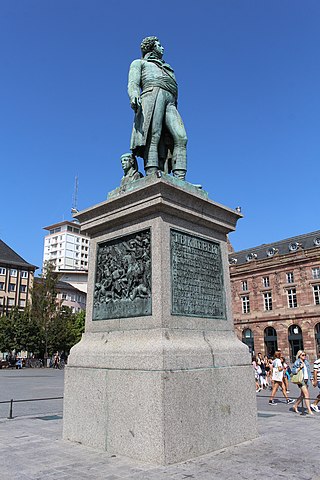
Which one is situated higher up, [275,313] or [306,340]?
[275,313]

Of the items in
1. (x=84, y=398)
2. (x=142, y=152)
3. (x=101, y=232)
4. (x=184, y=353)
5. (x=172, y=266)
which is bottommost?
(x=84, y=398)

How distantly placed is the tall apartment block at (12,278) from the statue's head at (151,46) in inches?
2680

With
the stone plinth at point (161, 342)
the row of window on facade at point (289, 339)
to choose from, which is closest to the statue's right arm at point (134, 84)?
the stone plinth at point (161, 342)

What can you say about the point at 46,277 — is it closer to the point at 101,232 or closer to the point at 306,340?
the point at 306,340

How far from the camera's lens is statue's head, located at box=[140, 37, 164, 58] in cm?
796

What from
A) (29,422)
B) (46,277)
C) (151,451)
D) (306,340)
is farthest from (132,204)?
(306,340)

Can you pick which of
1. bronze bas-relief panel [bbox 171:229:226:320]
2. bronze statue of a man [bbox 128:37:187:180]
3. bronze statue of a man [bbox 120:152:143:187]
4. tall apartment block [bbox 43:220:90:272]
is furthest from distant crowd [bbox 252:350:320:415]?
tall apartment block [bbox 43:220:90:272]

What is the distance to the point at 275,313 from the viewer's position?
54000 millimetres

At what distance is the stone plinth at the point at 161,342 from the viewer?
524cm

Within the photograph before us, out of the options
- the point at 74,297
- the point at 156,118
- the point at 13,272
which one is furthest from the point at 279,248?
the point at 156,118

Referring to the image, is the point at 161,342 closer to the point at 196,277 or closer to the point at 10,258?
the point at 196,277

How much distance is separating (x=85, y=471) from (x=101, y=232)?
3.83 meters

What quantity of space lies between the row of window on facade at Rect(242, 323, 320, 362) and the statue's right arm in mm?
47844

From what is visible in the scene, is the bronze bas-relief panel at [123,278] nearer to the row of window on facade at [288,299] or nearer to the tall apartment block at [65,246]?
the row of window on facade at [288,299]
